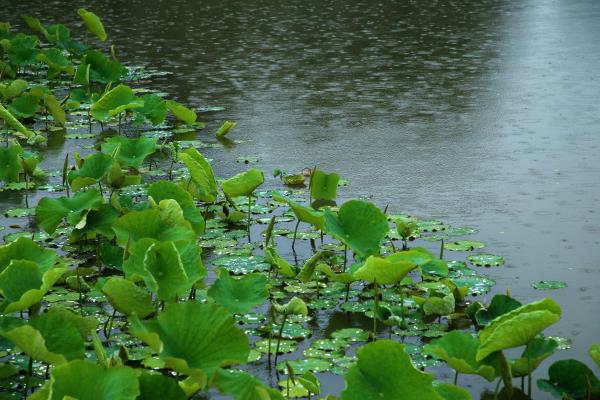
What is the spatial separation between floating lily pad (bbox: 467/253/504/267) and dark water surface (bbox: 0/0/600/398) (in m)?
0.04

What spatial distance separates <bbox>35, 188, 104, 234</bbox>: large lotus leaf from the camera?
2537 mm

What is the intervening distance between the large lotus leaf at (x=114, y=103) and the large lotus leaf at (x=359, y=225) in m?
1.46

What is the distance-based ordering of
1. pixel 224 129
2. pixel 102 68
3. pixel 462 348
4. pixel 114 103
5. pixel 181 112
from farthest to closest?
pixel 102 68 < pixel 181 112 < pixel 224 129 < pixel 114 103 < pixel 462 348

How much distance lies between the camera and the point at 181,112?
4031 millimetres

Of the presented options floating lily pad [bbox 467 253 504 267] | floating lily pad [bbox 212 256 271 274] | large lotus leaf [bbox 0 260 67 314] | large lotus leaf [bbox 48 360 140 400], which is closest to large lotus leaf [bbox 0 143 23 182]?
floating lily pad [bbox 212 256 271 274]

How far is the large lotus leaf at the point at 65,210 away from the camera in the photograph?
254cm

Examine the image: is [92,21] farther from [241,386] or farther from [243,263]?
[241,386]

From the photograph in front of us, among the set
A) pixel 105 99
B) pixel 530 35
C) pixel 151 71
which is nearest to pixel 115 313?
pixel 105 99

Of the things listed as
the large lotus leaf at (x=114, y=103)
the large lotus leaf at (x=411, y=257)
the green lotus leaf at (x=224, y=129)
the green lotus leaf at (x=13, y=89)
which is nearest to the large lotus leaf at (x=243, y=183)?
the large lotus leaf at (x=411, y=257)

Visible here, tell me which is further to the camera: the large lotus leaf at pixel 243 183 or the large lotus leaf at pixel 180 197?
the large lotus leaf at pixel 243 183

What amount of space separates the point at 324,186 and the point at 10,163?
1.05m

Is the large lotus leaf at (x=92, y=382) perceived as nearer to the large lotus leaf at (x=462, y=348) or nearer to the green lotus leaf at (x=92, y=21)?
the large lotus leaf at (x=462, y=348)

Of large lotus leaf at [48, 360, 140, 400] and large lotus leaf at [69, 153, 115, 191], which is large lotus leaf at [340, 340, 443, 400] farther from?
large lotus leaf at [69, 153, 115, 191]

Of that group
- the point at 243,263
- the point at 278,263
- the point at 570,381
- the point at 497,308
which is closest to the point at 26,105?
the point at 243,263
